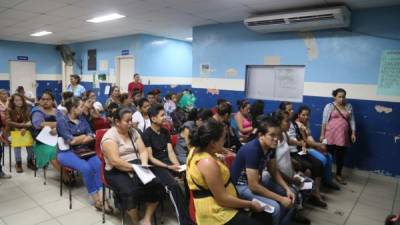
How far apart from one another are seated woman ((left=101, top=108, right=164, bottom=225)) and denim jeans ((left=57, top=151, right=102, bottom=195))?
0.44 m

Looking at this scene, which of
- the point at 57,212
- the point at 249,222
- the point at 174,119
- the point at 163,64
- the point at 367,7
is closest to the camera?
the point at 249,222

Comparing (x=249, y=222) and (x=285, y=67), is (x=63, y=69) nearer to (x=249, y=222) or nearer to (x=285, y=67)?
(x=285, y=67)

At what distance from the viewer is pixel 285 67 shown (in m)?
5.42

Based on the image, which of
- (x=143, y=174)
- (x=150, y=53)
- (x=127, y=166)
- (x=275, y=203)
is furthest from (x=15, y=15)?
(x=275, y=203)

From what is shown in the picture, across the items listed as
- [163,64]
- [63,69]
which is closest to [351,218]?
[163,64]

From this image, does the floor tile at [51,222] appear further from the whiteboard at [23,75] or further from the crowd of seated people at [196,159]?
the whiteboard at [23,75]

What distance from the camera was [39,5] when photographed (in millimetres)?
4953

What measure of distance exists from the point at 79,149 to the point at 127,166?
45.9 inches

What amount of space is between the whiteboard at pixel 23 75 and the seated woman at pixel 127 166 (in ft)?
31.9

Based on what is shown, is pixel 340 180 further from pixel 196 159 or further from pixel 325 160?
pixel 196 159

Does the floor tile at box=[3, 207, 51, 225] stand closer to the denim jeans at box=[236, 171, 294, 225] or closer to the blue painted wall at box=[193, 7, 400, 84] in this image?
the denim jeans at box=[236, 171, 294, 225]

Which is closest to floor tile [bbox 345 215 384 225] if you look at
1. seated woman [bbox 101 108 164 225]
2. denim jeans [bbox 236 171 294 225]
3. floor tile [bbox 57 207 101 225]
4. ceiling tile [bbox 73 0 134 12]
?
denim jeans [bbox 236 171 294 225]

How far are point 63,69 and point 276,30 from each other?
931 cm

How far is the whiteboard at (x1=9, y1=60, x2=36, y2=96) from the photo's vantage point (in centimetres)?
1025
